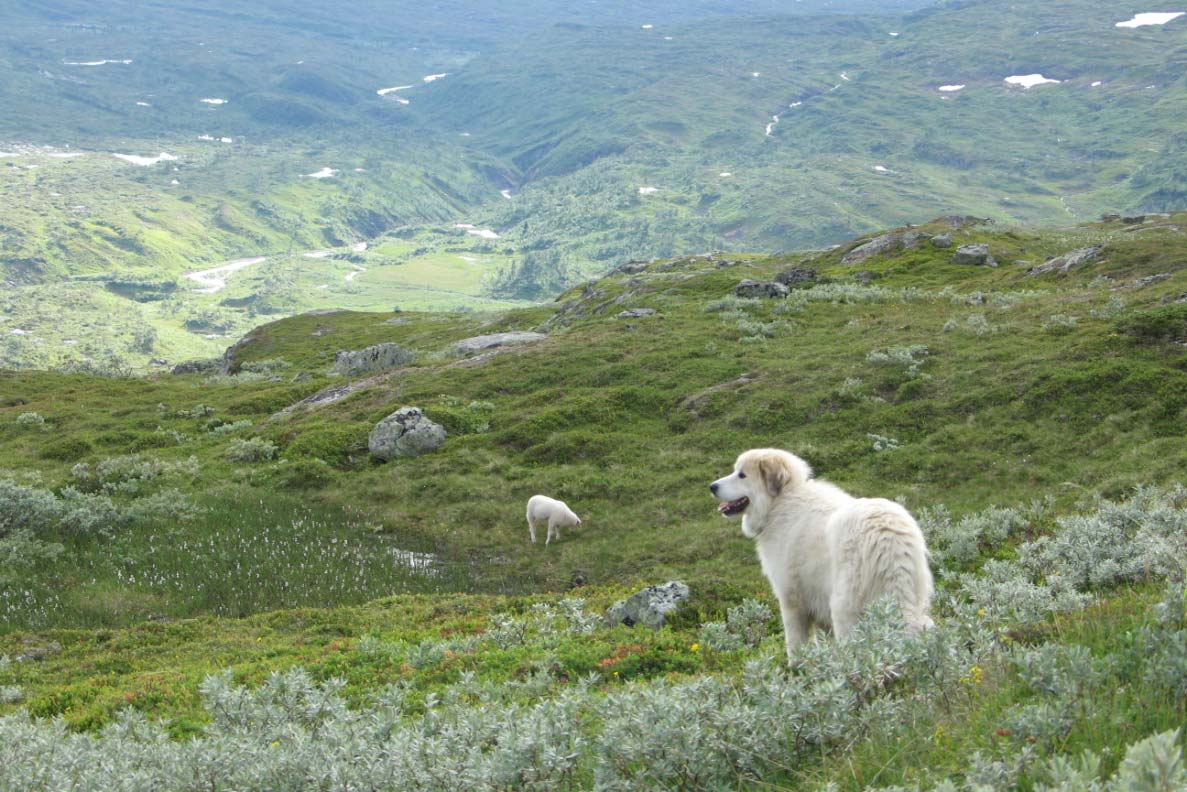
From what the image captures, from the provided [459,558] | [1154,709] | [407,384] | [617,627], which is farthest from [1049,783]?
[407,384]

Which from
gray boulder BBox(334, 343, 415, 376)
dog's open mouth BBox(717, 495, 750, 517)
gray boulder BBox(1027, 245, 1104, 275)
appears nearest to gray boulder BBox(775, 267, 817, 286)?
gray boulder BBox(1027, 245, 1104, 275)

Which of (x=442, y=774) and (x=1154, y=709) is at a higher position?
(x=1154, y=709)

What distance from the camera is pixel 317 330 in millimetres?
103625

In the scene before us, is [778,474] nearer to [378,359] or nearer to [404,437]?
[404,437]

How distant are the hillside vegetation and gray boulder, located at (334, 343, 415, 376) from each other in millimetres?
8300

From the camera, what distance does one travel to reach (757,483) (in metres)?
10.2

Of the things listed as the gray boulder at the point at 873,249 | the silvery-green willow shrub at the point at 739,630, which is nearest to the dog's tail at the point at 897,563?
the silvery-green willow shrub at the point at 739,630

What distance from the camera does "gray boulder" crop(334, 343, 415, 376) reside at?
60125 mm

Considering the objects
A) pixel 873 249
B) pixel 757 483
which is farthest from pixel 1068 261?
pixel 757 483

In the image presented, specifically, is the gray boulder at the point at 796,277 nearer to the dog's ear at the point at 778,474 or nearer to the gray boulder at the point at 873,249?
the gray boulder at the point at 873,249

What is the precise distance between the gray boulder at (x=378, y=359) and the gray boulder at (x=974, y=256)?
51.3 meters

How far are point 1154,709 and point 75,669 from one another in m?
18.5

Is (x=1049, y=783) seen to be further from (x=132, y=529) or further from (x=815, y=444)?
(x=132, y=529)

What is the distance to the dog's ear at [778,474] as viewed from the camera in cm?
1016
